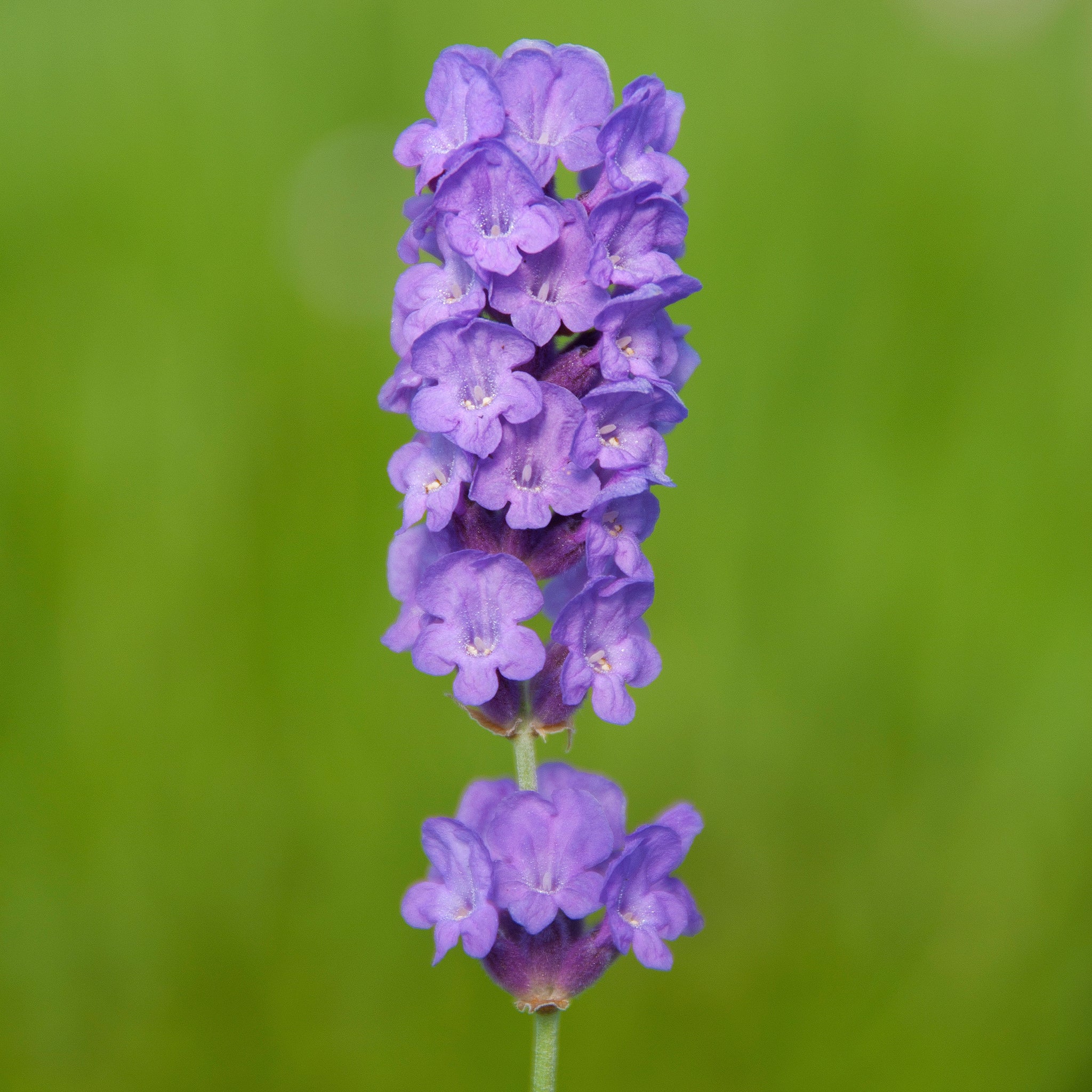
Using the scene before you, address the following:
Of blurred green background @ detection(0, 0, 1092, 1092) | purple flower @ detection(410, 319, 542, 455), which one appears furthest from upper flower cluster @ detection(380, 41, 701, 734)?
blurred green background @ detection(0, 0, 1092, 1092)

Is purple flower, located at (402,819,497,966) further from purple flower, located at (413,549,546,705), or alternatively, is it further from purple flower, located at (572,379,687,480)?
purple flower, located at (572,379,687,480)

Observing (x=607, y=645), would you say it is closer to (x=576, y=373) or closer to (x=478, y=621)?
(x=478, y=621)

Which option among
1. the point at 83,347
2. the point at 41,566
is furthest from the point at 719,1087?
the point at 83,347

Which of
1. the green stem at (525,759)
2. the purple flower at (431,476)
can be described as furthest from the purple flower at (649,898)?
the purple flower at (431,476)

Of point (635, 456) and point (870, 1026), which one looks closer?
point (635, 456)

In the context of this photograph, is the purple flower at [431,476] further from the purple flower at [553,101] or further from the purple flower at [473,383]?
the purple flower at [553,101]

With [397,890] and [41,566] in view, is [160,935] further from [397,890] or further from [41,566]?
[41,566]

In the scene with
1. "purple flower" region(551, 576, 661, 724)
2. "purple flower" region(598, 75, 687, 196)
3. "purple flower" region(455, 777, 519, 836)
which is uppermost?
"purple flower" region(598, 75, 687, 196)

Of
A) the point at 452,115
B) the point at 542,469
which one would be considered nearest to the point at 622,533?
the point at 542,469
